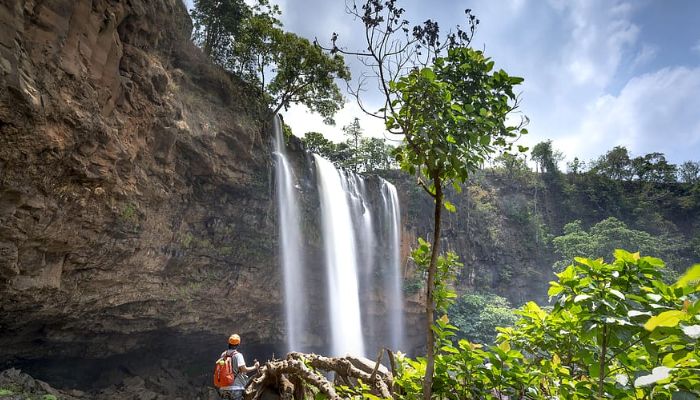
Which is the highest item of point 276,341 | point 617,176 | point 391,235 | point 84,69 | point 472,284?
point 617,176

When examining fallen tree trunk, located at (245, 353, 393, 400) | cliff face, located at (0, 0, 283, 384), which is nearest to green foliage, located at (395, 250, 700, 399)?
fallen tree trunk, located at (245, 353, 393, 400)

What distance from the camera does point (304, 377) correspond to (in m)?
3.87

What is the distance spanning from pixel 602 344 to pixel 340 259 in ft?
64.8

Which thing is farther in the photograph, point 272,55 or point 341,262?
point 341,262

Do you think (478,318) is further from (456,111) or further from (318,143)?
(456,111)

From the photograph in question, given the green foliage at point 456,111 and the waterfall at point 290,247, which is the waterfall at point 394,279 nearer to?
the waterfall at point 290,247

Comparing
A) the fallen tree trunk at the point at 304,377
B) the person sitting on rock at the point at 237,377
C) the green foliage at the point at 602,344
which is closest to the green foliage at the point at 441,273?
the green foliage at the point at 602,344

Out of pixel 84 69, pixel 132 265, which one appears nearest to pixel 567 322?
pixel 84 69

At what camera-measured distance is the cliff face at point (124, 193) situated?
7.53 metres

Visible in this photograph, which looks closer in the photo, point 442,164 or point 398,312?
point 442,164

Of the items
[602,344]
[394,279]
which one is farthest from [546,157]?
[602,344]

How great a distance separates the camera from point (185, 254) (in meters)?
13.4

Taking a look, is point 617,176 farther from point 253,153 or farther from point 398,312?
point 253,153

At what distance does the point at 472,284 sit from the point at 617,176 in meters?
27.3
